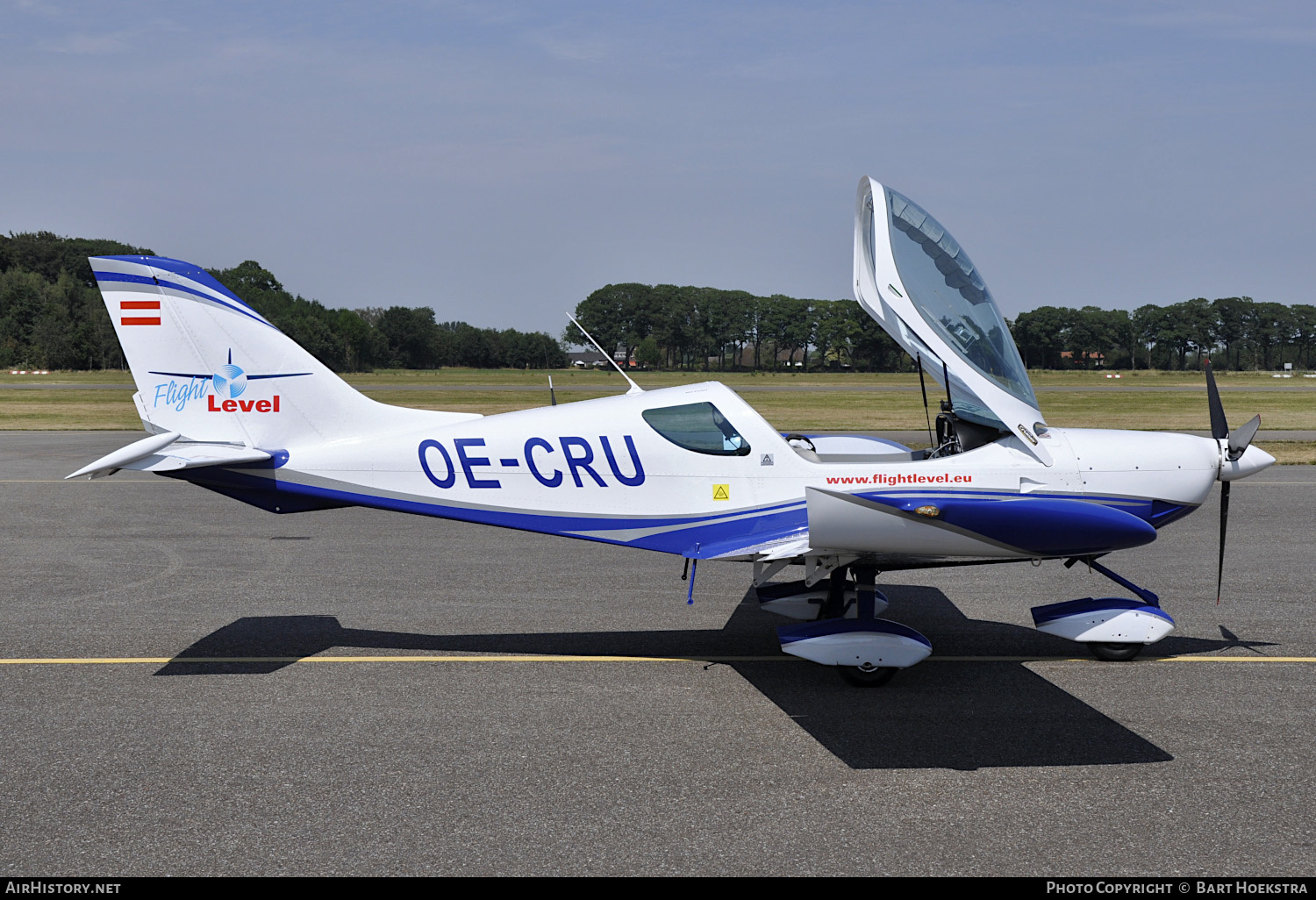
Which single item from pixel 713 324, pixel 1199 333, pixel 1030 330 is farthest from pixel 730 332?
pixel 1199 333

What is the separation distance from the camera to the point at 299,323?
8631 cm

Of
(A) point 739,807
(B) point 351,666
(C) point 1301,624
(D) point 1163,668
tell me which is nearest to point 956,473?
(D) point 1163,668

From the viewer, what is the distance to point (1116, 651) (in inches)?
264

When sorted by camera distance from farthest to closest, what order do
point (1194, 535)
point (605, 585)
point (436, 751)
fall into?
point (1194, 535)
point (605, 585)
point (436, 751)

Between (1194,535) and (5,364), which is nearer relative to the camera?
(1194,535)

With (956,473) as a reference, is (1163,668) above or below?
below

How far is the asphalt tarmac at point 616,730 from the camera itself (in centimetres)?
406

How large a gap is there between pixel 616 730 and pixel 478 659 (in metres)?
1.65

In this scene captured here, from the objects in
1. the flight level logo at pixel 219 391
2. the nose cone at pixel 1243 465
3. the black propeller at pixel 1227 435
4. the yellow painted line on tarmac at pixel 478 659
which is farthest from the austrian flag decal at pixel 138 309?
the nose cone at pixel 1243 465

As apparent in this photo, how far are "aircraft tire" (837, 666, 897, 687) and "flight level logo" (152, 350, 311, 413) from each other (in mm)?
4065

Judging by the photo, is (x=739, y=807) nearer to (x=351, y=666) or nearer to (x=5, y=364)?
(x=351, y=666)

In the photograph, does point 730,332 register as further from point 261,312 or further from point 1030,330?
point 261,312
